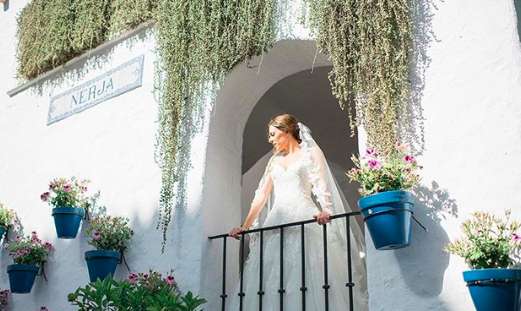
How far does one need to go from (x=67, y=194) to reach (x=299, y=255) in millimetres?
2280

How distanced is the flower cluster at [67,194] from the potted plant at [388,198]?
2.81m

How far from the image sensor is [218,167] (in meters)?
4.98

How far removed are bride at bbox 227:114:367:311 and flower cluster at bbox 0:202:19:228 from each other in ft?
9.40

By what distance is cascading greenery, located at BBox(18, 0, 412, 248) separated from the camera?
4.07 metres

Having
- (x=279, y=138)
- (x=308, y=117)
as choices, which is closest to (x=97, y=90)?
(x=279, y=138)

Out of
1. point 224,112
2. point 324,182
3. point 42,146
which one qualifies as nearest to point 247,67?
point 224,112

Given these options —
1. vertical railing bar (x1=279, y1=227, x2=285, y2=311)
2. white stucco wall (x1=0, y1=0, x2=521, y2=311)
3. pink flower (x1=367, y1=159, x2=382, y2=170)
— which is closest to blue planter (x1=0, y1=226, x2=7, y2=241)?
white stucco wall (x1=0, y1=0, x2=521, y2=311)

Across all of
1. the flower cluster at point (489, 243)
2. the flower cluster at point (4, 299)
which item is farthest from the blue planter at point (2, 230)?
the flower cluster at point (489, 243)

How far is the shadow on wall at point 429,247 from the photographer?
141 inches

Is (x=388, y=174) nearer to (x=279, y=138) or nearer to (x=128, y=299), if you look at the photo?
(x=279, y=138)

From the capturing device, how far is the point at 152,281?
14.6 ft

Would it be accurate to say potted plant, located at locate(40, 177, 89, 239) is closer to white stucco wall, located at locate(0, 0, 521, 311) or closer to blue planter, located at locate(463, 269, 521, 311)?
white stucco wall, located at locate(0, 0, 521, 311)

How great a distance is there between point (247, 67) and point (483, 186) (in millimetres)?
2172

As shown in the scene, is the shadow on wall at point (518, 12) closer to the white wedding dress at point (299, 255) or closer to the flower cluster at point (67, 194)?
the white wedding dress at point (299, 255)
